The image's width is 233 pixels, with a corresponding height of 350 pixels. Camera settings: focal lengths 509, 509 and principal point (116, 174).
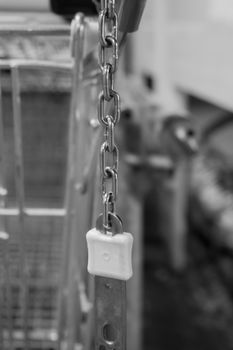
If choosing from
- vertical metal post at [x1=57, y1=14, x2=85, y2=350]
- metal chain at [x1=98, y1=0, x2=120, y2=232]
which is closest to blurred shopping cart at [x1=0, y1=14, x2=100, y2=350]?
vertical metal post at [x1=57, y1=14, x2=85, y2=350]

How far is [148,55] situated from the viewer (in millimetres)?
1822

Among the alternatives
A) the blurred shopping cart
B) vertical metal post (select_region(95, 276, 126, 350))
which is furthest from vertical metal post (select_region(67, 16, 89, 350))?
vertical metal post (select_region(95, 276, 126, 350))

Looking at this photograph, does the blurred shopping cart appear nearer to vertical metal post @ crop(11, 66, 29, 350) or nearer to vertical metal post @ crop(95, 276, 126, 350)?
vertical metal post @ crop(11, 66, 29, 350)

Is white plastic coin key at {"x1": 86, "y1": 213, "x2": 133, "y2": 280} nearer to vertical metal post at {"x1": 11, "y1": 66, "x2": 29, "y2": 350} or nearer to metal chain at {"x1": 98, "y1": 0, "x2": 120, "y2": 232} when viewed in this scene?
metal chain at {"x1": 98, "y1": 0, "x2": 120, "y2": 232}

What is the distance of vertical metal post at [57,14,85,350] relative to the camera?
0.57 m

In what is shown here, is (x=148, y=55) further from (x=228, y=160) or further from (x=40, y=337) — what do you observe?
(x=40, y=337)

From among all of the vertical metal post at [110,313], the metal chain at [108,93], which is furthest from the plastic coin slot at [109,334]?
the metal chain at [108,93]

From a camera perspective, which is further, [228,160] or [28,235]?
[228,160]

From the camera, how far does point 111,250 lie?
0.41 meters

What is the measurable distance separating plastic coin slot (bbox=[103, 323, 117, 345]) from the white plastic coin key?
0.16 feet

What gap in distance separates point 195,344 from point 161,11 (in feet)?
3.28

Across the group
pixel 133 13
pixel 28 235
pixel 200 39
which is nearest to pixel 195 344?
pixel 28 235

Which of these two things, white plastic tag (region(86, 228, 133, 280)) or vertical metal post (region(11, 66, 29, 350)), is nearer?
white plastic tag (region(86, 228, 133, 280))

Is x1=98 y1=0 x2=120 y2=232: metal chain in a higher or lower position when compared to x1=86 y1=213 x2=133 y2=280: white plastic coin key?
higher
